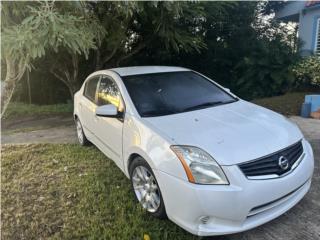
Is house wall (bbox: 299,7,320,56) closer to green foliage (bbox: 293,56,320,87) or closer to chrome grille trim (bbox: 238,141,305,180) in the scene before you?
green foliage (bbox: 293,56,320,87)

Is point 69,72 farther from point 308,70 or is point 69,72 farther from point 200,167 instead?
point 200,167

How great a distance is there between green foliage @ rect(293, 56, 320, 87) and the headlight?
728cm

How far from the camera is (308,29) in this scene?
10.7 metres

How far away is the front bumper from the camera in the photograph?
103 inches

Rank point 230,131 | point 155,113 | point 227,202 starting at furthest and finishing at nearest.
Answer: point 155,113
point 230,131
point 227,202

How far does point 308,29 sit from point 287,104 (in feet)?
13.9

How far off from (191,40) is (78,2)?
204 inches

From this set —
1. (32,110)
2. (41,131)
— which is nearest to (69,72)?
(32,110)

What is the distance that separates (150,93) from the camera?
3.98 meters

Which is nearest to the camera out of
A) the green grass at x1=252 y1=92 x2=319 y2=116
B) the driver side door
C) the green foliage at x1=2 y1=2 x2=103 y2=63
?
the driver side door

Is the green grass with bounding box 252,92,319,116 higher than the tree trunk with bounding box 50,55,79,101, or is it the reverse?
the tree trunk with bounding box 50,55,79,101

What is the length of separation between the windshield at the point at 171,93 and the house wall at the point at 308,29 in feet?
23.9

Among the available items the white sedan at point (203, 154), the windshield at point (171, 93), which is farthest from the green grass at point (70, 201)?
the windshield at point (171, 93)

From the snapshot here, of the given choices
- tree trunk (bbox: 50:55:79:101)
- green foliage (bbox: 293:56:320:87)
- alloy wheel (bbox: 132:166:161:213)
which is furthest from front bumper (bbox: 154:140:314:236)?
tree trunk (bbox: 50:55:79:101)
